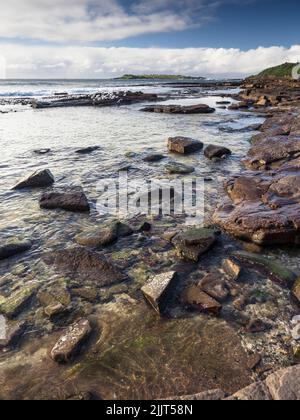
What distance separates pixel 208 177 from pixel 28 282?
21.9 ft

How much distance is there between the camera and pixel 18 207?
25.3 ft

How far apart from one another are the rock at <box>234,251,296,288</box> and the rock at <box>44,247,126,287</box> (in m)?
2.13

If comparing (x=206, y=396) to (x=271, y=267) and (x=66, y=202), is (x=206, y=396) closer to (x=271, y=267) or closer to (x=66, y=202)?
(x=271, y=267)

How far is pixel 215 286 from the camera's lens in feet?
15.2

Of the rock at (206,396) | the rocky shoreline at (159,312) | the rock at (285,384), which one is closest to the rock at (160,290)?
the rocky shoreline at (159,312)

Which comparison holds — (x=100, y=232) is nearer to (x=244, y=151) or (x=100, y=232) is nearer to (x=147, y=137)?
(x=244, y=151)

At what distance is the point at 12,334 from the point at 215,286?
2838 mm

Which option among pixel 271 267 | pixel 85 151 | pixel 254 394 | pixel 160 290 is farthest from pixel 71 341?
pixel 85 151

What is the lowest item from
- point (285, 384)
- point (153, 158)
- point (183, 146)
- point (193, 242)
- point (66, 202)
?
point (285, 384)

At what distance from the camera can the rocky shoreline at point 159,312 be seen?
324 cm

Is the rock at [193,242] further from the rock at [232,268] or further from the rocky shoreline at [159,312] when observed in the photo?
the rock at [232,268]

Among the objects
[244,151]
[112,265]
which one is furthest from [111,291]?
[244,151]

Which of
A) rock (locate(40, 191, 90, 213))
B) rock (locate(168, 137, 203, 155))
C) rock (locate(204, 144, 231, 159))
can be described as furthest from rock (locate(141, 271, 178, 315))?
rock (locate(168, 137, 203, 155))

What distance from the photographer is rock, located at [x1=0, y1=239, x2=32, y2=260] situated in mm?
5492
